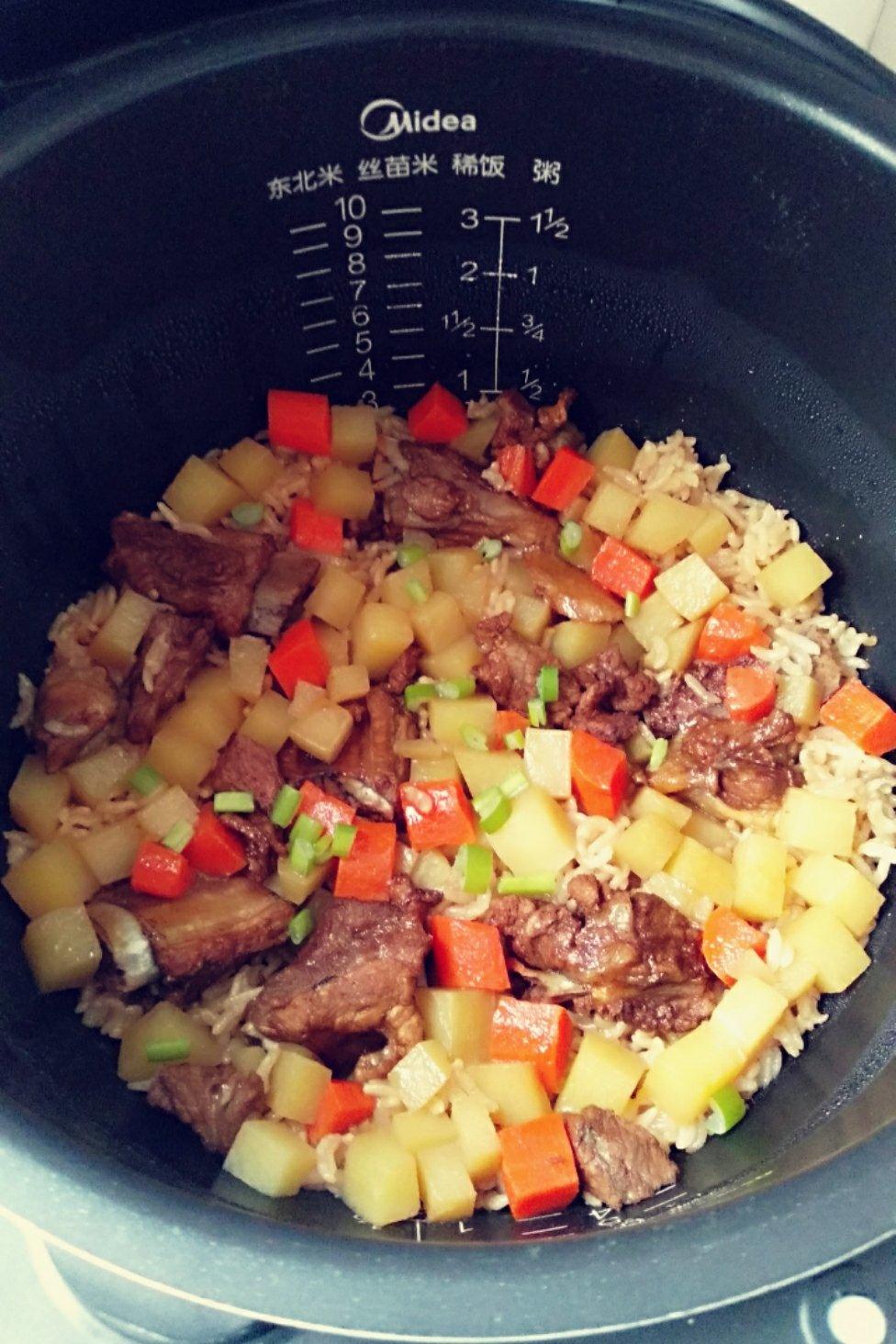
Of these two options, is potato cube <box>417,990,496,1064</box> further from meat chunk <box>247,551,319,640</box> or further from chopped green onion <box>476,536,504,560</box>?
chopped green onion <box>476,536,504,560</box>

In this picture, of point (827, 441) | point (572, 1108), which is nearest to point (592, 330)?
point (827, 441)

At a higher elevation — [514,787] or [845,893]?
[845,893]

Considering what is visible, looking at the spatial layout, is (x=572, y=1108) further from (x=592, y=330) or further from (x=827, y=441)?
(x=592, y=330)

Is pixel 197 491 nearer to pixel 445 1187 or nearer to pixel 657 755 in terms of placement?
pixel 657 755

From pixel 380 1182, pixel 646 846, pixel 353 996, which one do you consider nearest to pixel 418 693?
pixel 646 846

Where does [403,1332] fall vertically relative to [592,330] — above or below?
below

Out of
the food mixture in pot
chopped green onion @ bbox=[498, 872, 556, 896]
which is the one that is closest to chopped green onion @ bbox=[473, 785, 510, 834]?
the food mixture in pot

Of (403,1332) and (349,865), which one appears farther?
(349,865)

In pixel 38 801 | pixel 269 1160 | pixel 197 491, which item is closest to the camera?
pixel 269 1160
